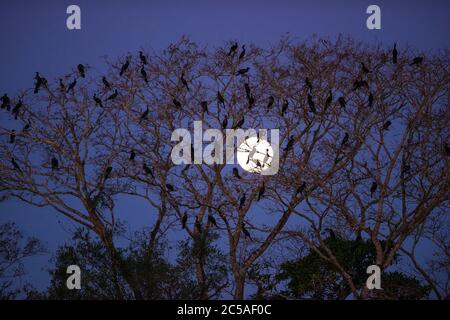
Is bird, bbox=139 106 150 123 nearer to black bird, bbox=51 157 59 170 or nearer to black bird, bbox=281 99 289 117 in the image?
black bird, bbox=51 157 59 170

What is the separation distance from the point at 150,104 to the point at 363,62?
5521 mm

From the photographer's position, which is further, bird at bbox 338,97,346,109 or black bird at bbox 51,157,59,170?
black bird at bbox 51,157,59,170

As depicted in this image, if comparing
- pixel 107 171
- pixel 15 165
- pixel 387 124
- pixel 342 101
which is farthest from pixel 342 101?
pixel 15 165

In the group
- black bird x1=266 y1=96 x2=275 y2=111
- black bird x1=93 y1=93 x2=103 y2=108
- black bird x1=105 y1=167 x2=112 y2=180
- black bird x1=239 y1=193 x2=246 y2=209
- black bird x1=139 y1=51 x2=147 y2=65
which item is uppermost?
black bird x1=139 y1=51 x2=147 y2=65

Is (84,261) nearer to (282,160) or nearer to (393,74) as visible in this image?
(282,160)

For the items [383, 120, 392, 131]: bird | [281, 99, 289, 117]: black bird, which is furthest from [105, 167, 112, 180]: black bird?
[383, 120, 392, 131]: bird

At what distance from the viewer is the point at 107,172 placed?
15914 mm

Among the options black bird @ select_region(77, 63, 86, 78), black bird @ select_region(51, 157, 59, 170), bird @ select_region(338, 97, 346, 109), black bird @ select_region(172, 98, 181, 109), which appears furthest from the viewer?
black bird @ select_region(77, 63, 86, 78)

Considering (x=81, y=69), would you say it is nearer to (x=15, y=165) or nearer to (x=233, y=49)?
(x=15, y=165)

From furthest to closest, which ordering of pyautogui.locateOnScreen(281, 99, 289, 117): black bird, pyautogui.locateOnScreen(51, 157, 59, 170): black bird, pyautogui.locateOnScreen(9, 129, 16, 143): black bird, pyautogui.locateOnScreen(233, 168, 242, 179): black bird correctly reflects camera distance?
1. pyautogui.locateOnScreen(9, 129, 16, 143): black bird
2. pyautogui.locateOnScreen(51, 157, 59, 170): black bird
3. pyautogui.locateOnScreen(281, 99, 289, 117): black bird
4. pyautogui.locateOnScreen(233, 168, 242, 179): black bird

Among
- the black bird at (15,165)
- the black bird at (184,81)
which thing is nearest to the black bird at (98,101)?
the black bird at (184,81)
